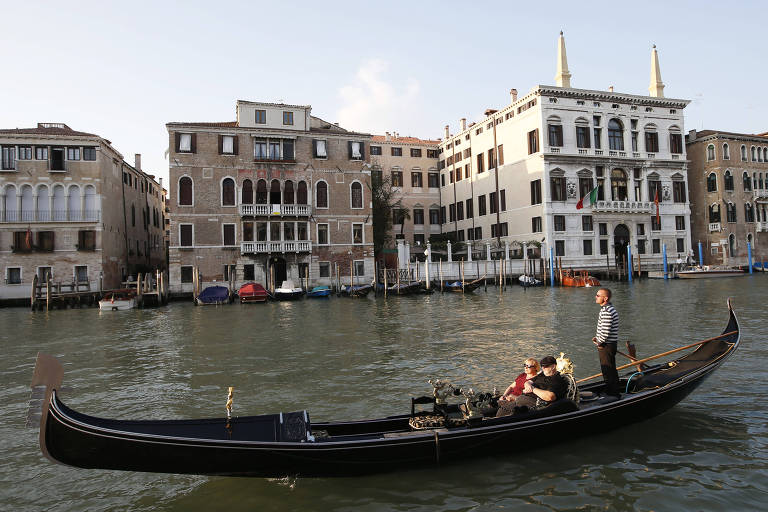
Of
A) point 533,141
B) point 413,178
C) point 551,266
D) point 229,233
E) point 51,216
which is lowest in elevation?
point 551,266

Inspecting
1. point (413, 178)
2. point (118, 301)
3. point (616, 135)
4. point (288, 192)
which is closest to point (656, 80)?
point (616, 135)

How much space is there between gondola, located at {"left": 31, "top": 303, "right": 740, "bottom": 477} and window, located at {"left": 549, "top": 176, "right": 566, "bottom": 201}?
92.0 ft

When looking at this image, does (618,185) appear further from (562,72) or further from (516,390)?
(516,390)

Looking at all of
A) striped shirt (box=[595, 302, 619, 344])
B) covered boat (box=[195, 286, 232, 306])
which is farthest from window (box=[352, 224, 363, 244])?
striped shirt (box=[595, 302, 619, 344])

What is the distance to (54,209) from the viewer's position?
2650 cm

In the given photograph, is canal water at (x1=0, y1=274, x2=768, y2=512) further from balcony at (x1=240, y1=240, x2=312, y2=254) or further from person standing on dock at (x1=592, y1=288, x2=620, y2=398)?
balcony at (x1=240, y1=240, x2=312, y2=254)

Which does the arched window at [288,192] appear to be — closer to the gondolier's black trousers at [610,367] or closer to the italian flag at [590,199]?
the italian flag at [590,199]

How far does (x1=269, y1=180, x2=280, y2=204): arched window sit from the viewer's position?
94.8ft

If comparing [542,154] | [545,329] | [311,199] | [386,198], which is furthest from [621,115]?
[545,329]

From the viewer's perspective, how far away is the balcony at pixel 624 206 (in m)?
33.2

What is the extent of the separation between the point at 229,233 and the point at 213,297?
194 inches

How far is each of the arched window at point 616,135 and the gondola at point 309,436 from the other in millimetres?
32186

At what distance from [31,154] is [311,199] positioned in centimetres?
1396

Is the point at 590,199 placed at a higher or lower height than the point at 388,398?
higher
